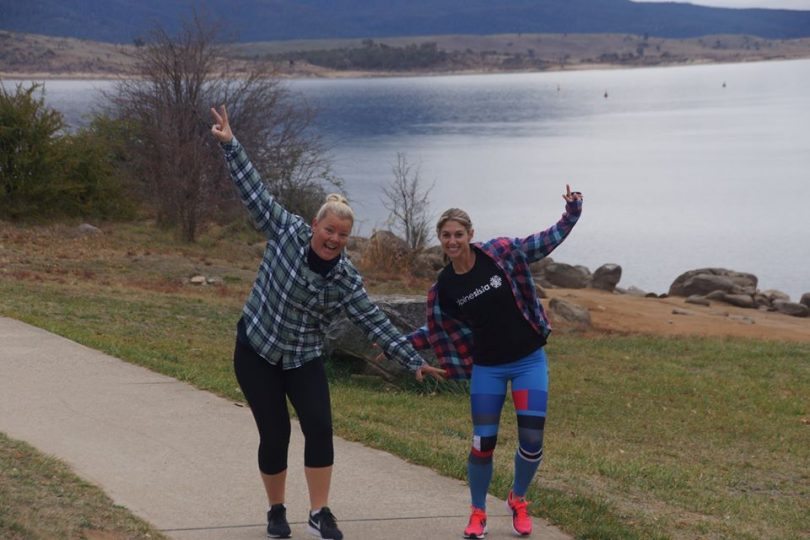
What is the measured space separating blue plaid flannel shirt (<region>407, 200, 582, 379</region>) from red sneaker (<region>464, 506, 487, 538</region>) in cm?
65

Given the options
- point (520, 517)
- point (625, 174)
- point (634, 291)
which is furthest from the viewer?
point (625, 174)

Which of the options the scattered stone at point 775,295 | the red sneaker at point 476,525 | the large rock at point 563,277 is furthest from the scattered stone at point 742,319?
the red sneaker at point 476,525

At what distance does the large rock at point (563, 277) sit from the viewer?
2966 centimetres

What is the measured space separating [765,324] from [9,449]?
19425 mm

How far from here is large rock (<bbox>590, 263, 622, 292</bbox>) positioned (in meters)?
29.7

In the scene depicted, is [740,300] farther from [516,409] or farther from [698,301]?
[516,409]

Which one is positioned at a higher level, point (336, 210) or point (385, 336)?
point (336, 210)

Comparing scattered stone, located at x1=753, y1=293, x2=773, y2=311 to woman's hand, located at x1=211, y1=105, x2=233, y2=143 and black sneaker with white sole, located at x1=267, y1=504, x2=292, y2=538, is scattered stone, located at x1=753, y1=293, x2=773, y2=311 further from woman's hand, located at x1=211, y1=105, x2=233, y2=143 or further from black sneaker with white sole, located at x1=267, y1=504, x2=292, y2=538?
woman's hand, located at x1=211, y1=105, x2=233, y2=143

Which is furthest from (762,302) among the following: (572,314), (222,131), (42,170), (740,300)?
(222,131)

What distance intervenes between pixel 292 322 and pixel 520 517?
1482mm

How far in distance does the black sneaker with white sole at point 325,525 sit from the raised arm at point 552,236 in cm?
150

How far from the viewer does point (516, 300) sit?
550 centimetres

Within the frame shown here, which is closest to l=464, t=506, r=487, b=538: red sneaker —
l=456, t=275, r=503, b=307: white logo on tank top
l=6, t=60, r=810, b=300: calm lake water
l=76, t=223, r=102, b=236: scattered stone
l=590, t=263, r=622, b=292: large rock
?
Result: l=456, t=275, r=503, b=307: white logo on tank top

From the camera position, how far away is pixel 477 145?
76750mm
